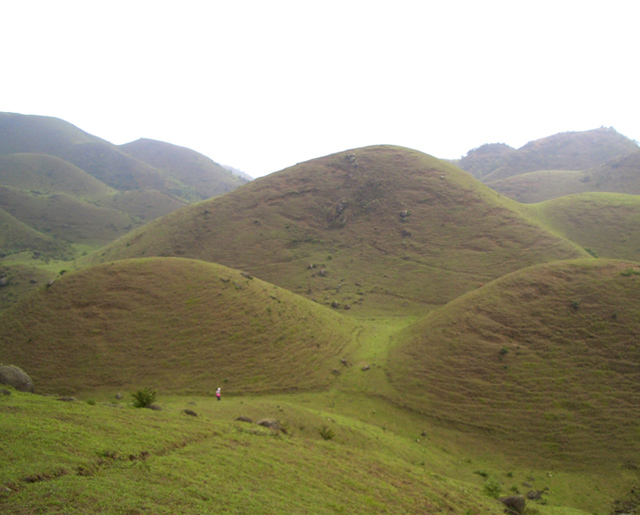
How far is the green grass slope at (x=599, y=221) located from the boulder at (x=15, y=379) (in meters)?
59.9

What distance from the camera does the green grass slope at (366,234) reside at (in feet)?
149

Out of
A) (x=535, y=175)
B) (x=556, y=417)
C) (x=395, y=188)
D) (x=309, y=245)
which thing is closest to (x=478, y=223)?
(x=395, y=188)

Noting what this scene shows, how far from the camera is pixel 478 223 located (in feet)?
172

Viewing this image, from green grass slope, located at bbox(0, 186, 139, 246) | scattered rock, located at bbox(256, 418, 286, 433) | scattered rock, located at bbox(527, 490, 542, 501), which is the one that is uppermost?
green grass slope, located at bbox(0, 186, 139, 246)

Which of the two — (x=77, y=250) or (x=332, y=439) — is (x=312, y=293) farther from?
(x=77, y=250)

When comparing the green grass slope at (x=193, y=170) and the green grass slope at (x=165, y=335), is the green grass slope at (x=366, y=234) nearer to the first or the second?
the green grass slope at (x=165, y=335)

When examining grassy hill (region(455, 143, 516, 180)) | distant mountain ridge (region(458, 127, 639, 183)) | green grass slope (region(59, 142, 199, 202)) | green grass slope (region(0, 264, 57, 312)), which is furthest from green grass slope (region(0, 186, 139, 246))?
grassy hill (region(455, 143, 516, 180))

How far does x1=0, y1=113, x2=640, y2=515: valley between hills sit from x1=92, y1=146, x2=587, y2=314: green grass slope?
36cm

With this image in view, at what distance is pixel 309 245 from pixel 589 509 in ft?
148

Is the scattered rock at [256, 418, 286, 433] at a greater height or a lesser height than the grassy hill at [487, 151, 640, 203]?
lesser

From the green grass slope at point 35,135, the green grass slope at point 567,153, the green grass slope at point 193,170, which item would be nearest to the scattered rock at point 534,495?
the green grass slope at point 567,153

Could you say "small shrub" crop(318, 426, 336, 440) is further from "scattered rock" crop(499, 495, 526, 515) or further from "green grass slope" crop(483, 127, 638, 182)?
"green grass slope" crop(483, 127, 638, 182)

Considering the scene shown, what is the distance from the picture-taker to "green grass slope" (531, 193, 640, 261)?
175ft

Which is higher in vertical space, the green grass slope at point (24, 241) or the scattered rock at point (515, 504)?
the green grass slope at point (24, 241)
